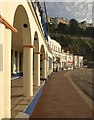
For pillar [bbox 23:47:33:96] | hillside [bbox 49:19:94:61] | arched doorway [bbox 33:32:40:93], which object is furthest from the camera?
hillside [bbox 49:19:94:61]

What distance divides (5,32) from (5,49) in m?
0.37

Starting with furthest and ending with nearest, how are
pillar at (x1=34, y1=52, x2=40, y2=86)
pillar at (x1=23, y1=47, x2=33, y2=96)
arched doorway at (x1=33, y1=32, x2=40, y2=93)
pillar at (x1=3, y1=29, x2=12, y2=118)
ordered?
pillar at (x1=34, y1=52, x2=40, y2=86)
arched doorway at (x1=33, y1=32, x2=40, y2=93)
pillar at (x1=23, y1=47, x2=33, y2=96)
pillar at (x1=3, y1=29, x2=12, y2=118)

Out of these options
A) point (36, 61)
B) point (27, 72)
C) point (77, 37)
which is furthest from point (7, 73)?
point (77, 37)

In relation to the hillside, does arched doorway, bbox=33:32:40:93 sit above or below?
below

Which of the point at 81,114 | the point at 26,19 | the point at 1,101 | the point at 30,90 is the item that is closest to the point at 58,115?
the point at 81,114

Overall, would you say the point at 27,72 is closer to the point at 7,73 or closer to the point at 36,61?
the point at 36,61

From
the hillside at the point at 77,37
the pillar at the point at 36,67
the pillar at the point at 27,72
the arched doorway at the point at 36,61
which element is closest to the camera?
the pillar at the point at 27,72

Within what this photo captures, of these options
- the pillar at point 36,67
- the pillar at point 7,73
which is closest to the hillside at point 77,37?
the pillar at point 36,67

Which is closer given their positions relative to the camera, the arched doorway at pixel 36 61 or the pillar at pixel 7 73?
the pillar at pixel 7 73

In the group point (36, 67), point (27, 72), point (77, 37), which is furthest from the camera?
point (77, 37)

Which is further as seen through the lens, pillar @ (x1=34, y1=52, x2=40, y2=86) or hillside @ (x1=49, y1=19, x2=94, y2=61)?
hillside @ (x1=49, y1=19, x2=94, y2=61)

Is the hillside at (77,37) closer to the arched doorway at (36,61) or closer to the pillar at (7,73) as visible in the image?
the arched doorway at (36,61)

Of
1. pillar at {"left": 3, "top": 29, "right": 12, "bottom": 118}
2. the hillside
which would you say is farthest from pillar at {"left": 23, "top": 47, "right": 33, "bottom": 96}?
the hillside

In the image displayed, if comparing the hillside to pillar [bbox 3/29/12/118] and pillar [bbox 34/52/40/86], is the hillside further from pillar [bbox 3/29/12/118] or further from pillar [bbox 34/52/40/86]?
pillar [bbox 3/29/12/118]
